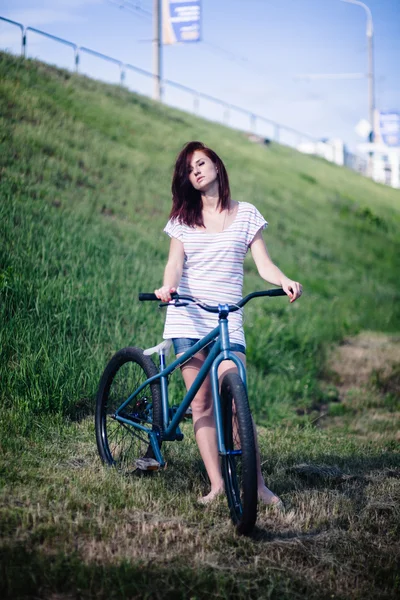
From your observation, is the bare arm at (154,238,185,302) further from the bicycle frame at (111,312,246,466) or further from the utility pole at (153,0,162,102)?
the utility pole at (153,0,162,102)

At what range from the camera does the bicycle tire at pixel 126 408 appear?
455 centimetres

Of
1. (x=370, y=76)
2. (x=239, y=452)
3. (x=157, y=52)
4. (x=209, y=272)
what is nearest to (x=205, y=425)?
(x=239, y=452)

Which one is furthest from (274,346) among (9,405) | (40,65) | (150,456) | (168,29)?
(168,29)

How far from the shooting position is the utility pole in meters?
25.4

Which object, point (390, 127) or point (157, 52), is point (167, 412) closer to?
point (157, 52)

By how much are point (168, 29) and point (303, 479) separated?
24.0 metres

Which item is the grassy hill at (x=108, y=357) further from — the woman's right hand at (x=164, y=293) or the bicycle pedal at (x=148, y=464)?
the woman's right hand at (x=164, y=293)

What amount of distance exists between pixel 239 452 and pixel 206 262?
117 cm

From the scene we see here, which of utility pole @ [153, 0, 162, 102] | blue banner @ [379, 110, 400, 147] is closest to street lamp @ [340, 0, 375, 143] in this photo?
blue banner @ [379, 110, 400, 147]

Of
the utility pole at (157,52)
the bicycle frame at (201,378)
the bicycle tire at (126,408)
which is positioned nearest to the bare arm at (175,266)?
the bicycle frame at (201,378)

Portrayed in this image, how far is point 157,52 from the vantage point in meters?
25.8

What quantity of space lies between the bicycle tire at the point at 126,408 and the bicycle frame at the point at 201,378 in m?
0.06

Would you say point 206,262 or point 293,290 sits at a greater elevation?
point 206,262

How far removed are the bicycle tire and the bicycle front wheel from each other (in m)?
0.75
